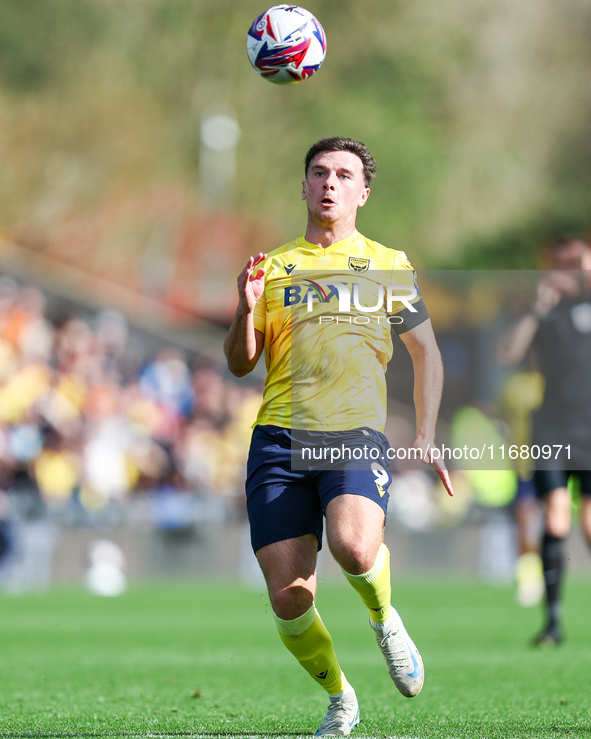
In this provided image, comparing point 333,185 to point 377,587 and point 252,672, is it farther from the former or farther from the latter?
point 252,672

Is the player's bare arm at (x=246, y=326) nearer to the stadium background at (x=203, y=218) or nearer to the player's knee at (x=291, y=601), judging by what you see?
the player's knee at (x=291, y=601)

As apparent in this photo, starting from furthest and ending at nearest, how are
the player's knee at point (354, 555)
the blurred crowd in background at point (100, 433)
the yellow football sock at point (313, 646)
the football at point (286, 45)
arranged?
the blurred crowd in background at point (100, 433), the football at point (286, 45), the yellow football sock at point (313, 646), the player's knee at point (354, 555)

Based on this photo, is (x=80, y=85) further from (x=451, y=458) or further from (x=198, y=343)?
(x=451, y=458)

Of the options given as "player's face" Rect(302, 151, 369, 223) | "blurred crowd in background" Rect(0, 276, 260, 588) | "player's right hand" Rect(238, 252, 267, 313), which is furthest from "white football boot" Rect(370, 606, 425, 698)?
"blurred crowd in background" Rect(0, 276, 260, 588)

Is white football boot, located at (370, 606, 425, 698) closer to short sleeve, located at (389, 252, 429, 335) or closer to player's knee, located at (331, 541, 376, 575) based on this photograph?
player's knee, located at (331, 541, 376, 575)

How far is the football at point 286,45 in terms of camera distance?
6.57 meters

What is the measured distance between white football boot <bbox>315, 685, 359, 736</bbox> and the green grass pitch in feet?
0.23

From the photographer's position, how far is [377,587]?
5461mm

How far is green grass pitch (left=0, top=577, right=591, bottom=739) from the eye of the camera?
585 cm

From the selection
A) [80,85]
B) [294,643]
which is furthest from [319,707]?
[80,85]

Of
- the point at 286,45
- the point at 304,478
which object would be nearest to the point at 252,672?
the point at 304,478

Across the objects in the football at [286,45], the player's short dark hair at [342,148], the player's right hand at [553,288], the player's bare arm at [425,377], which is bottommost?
the player's bare arm at [425,377]

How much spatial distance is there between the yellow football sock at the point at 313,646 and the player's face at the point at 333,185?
185cm

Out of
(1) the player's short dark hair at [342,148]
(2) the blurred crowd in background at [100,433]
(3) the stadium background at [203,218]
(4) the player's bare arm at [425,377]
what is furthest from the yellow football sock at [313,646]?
(2) the blurred crowd in background at [100,433]
